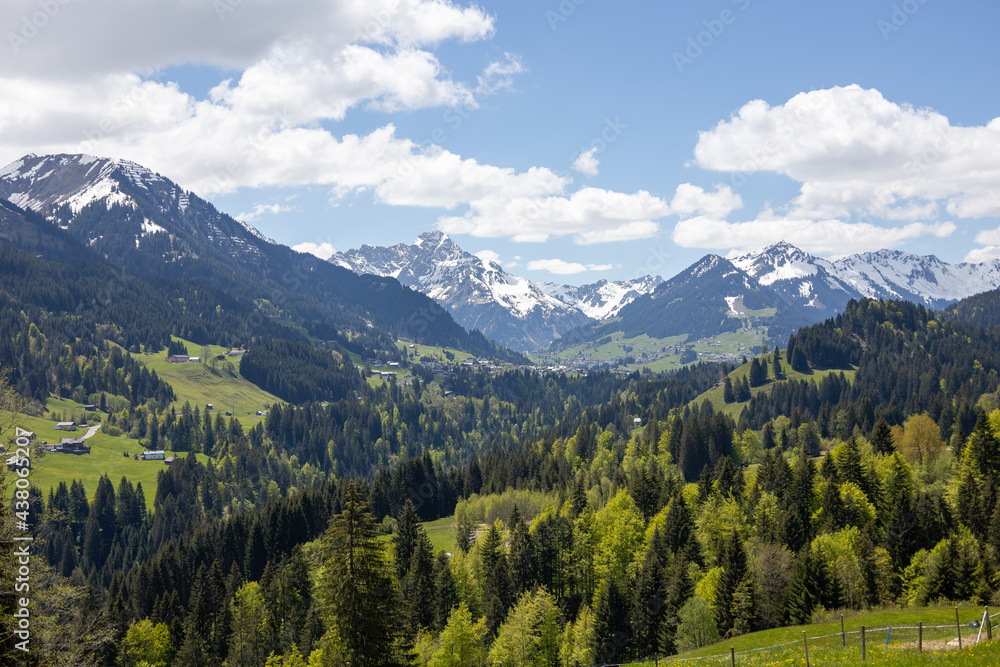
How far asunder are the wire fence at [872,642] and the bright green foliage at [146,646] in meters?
79.3

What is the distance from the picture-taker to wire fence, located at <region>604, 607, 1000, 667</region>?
3600cm

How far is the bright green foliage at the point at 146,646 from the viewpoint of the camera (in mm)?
92312

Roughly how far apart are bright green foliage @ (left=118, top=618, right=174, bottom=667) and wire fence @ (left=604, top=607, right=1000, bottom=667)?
79295 millimetres

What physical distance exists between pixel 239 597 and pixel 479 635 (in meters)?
47.3

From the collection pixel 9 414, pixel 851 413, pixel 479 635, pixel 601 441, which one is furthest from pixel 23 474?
pixel 851 413

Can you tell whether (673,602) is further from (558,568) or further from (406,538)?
(406,538)

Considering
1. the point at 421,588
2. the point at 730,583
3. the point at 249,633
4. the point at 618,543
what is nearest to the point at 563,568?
the point at 618,543

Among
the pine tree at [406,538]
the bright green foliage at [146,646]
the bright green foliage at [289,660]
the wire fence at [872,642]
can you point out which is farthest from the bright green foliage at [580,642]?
the bright green foliage at [146,646]

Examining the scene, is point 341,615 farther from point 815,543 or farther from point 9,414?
point 815,543

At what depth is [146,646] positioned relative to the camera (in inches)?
3743

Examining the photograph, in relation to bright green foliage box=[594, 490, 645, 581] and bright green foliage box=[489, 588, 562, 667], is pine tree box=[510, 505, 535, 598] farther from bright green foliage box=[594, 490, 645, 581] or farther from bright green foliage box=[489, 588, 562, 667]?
bright green foliage box=[489, 588, 562, 667]

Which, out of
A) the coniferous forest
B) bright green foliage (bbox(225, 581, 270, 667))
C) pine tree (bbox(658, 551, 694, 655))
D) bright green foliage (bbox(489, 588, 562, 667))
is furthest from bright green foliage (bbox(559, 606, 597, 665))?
bright green foliage (bbox(225, 581, 270, 667))

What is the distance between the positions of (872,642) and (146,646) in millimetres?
93394

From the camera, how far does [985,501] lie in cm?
7619
